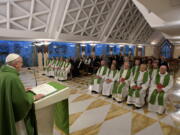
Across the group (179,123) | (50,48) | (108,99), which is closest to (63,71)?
(108,99)

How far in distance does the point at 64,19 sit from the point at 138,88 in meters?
7.53

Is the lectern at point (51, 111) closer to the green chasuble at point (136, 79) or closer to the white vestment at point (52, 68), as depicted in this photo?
the green chasuble at point (136, 79)

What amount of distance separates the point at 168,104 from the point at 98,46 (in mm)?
14144

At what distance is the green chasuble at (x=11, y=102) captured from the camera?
4.75 feet

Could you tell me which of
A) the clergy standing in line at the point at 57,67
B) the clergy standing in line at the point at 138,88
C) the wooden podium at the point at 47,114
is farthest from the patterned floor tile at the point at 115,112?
the clergy standing in line at the point at 57,67

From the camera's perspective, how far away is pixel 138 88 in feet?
13.5

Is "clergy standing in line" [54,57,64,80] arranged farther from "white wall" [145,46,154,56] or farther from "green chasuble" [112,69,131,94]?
"white wall" [145,46,154,56]

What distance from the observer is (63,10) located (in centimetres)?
922

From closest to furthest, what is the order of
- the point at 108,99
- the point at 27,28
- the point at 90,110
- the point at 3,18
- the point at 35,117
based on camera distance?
the point at 35,117 < the point at 90,110 < the point at 108,99 < the point at 3,18 < the point at 27,28

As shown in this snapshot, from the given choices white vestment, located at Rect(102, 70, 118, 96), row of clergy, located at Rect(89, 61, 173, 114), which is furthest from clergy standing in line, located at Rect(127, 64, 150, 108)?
white vestment, located at Rect(102, 70, 118, 96)

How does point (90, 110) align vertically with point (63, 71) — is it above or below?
below

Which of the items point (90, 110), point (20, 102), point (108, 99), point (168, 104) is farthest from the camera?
point (108, 99)

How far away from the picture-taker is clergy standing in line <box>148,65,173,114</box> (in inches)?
146

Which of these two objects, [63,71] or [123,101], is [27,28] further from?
[123,101]
